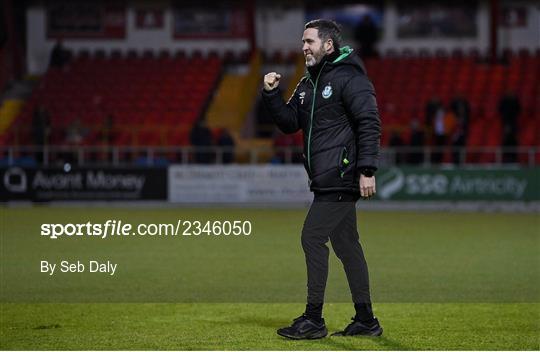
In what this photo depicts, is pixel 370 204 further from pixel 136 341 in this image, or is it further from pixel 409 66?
pixel 136 341

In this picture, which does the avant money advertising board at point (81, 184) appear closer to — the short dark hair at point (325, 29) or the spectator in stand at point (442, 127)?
the spectator in stand at point (442, 127)

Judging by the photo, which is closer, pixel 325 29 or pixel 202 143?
pixel 325 29

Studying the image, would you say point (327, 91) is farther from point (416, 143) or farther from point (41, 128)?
point (41, 128)

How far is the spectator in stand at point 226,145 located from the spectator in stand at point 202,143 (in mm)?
251

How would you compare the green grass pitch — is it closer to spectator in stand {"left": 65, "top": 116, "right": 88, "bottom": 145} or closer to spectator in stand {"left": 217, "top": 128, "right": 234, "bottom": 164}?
spectator in stand {"left": 217, "top": 128, "right": 234, "bottom": 164}

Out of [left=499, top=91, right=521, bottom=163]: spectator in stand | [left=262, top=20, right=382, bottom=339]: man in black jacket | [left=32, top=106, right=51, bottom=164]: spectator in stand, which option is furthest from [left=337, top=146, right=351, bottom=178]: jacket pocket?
[left=32, top=106, right=51, bottom=164]: spectator in stand

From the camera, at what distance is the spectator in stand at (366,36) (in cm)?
3183

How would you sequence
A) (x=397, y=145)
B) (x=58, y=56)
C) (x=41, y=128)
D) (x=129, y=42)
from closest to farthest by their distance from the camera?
(x=397, y=145) → (x=41, y=128) → (x=58, y=56) → (x=129, y=42)

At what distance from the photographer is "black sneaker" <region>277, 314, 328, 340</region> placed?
8.03 m

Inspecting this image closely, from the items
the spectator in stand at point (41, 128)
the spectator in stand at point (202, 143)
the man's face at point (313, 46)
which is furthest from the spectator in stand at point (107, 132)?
the man's face at point (313, 46)

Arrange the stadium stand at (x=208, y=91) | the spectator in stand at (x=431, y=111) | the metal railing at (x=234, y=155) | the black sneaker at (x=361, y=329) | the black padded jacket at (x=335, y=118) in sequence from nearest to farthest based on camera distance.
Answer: the black padded jacket at (x=335, y=118) → the black sneaker at (x=361, y=329) → the metal railing at (x=234, y=155) → the spectator in stand at (x=431, y=111) → the stadium stand at (x=208, y=91)

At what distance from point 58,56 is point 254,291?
23.1 meters

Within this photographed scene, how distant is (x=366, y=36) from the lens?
32125mm

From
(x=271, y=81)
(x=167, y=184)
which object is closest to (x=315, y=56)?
(x=271, y=81)
